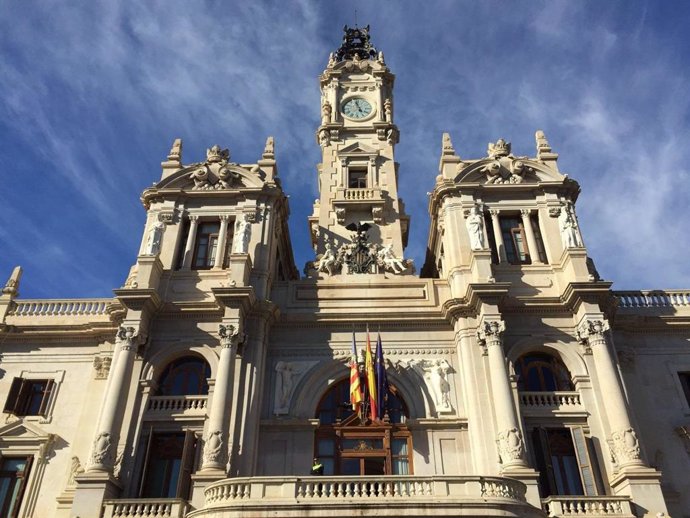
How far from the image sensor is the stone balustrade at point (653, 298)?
26438 millimetres

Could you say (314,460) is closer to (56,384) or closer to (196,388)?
(196,388)

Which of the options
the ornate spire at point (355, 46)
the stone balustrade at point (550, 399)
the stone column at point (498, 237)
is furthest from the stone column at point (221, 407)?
the ornate spire at point (355, 46)

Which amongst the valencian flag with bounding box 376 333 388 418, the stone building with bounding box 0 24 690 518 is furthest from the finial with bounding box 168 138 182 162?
the valencian flag with bounding box 376 333 388 418

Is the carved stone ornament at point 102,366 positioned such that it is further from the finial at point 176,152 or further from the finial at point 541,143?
the finial at point 541,143

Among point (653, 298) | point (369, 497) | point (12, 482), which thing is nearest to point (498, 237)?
point (653, 298)

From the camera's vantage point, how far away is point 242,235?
2711 centimetres

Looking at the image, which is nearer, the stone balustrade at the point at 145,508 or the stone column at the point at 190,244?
the stone balustrade at the point at 145,508

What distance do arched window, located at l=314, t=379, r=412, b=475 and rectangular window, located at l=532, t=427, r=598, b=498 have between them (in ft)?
15.2

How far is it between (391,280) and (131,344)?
10981 mm

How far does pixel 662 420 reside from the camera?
23.4 metres

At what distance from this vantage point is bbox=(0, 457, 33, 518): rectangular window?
22.3 meters

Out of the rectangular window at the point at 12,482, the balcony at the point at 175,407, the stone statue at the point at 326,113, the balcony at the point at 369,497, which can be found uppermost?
the stone statue at the point at 326,113

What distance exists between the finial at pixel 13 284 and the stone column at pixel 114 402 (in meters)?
7.64

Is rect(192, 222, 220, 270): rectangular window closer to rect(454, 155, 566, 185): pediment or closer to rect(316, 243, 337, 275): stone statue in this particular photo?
rect(316, 243, 337, 275): stone statue
